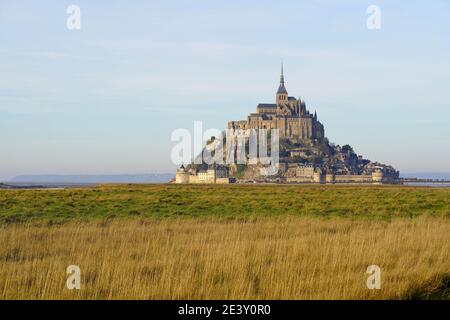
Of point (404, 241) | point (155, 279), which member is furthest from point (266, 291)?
point (404, 241)

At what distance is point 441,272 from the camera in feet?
33.2

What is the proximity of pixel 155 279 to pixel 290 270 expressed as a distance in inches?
80.4

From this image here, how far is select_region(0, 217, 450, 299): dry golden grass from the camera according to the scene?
28.2ft

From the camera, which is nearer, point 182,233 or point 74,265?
point 74,265

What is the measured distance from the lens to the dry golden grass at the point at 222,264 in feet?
28.2

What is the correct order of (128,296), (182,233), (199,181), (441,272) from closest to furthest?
(128,296), (441,272), (182,233), (199,181)

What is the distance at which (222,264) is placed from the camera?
1017 cm
